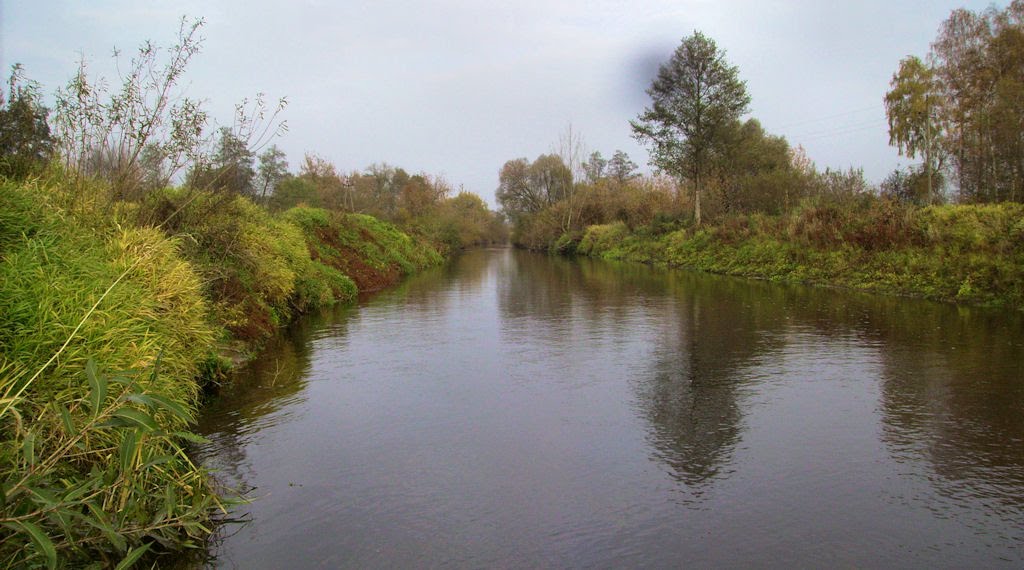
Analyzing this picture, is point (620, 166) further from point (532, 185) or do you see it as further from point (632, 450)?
point (632, 450)

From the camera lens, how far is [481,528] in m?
4.73

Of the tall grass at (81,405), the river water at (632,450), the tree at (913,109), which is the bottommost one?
the river water at (632,450)

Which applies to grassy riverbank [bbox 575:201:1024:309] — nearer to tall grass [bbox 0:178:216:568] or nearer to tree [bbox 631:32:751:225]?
tree [bbox 631:32:751:225]

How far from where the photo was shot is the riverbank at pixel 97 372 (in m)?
3.67

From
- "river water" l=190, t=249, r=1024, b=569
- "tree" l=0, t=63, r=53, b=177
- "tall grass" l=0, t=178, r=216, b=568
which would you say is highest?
"tree" l=0, t=63, r=53, b=177

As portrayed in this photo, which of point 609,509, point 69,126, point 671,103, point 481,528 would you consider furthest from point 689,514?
point 671,103

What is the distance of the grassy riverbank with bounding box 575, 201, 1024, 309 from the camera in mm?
15703

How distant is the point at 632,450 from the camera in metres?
6.18

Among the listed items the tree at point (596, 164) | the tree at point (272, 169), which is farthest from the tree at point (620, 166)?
the tree at point (272, 169)

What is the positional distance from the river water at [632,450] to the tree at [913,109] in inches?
1163

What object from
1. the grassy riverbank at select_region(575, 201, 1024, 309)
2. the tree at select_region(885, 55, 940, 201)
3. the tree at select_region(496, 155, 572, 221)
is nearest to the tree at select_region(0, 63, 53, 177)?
the grassy riverbank at select_region(575, 201, 1024, 309)

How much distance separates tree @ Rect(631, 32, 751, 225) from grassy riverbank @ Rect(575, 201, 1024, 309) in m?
7.67

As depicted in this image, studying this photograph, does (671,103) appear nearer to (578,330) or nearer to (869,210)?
(869,210)

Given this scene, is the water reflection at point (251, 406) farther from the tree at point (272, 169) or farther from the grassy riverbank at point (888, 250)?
the tree at point (272, 169)
